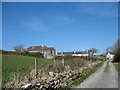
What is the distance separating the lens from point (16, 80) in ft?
20.6

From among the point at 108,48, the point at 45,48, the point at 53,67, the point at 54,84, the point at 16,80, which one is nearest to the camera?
the point at 16,80

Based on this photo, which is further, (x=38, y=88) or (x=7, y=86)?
(x=38, y=88)

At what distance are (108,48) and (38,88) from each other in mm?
84671

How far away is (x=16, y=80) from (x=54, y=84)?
206 centimetres

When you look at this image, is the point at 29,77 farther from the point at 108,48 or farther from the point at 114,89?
the point at 108,48

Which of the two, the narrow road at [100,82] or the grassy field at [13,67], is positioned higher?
the grassy field at [13,67]

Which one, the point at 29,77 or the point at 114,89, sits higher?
the point at 29,77

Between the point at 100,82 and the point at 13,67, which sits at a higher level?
the point at 13,67

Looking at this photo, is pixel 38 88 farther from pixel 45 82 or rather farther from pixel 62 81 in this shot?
pixel 62 81

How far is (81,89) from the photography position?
8203 millimetres

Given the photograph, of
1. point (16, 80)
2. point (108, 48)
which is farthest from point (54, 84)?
point (108, 48)

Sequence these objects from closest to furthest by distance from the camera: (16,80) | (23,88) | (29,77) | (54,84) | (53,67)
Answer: (23,88) < (16,80) < (29,77) < (54,84) < (53,67)

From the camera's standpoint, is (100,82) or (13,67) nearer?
(100,82)

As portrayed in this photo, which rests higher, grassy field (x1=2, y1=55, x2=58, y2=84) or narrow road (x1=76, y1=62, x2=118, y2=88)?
grassy field (x1=2, y1=55, x2=58, y2=84)
